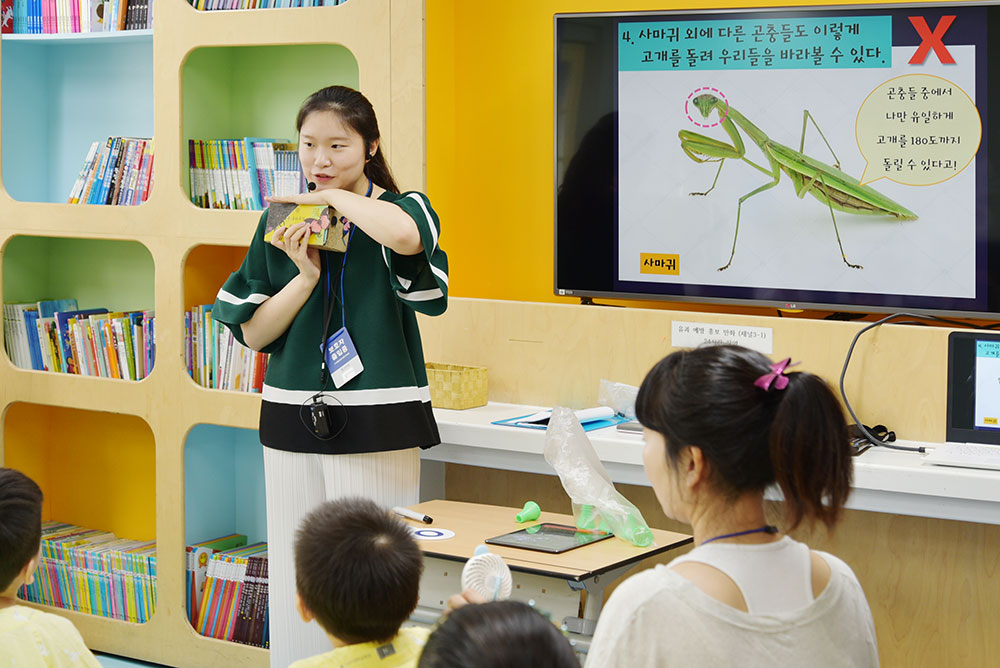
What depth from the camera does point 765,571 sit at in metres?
1.30

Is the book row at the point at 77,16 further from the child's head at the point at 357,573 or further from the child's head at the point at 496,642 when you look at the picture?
the child's head at the point at 496,642

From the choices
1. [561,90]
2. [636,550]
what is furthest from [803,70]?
[636,550]

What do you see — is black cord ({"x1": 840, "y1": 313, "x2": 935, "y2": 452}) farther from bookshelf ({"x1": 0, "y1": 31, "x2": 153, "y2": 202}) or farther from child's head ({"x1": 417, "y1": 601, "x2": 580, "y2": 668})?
bookshelf ({"x1": 0, "y1": 31, "x2": 153, "y2": 202})

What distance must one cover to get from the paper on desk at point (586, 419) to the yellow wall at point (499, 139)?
1.93 feet

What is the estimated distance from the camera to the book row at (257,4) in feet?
11.2

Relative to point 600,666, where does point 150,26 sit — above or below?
above

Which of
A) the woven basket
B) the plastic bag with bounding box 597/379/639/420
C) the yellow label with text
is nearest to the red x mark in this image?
the yellow label with text

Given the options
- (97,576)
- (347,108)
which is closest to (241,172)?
(347,108)

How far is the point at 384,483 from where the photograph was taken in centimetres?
254

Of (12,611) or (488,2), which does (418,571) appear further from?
(488,2)

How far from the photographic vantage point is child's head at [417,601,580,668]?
107 centimetres

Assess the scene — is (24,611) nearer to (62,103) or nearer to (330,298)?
(330,298)

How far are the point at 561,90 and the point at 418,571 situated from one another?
1909 millimetres

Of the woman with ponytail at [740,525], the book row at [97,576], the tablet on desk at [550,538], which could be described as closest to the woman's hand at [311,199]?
the tablet on desk at [550,538]
